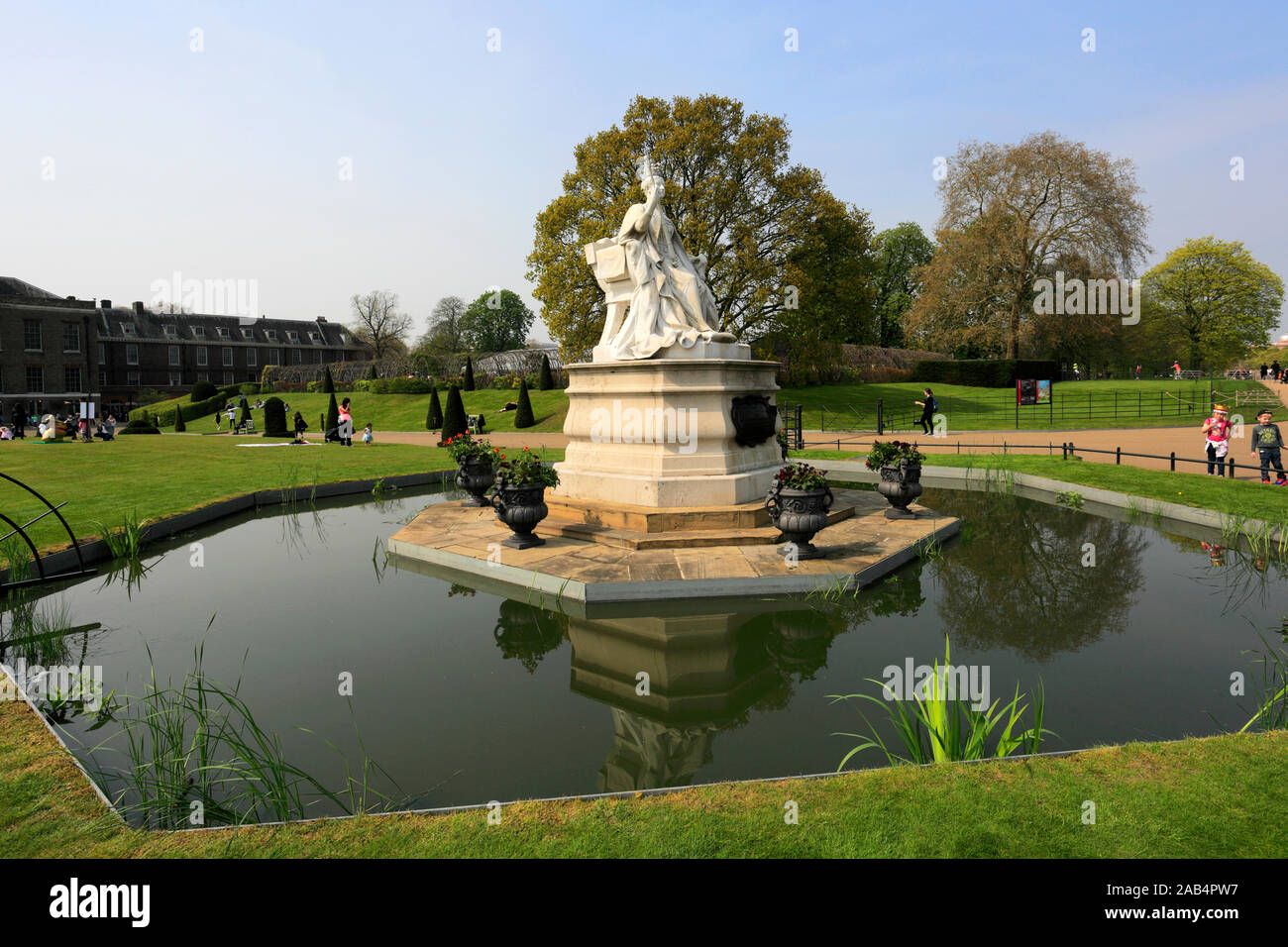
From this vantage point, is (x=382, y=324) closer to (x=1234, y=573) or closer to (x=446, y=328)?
(x=446, y=328)

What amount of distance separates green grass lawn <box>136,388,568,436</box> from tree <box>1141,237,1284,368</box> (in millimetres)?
52064

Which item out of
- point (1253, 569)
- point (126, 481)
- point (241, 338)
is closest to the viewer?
point (1253, 569)

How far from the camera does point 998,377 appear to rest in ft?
146

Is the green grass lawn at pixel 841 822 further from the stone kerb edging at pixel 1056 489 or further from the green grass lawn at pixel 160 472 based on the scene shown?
the green grass lawn at pixel 160 472

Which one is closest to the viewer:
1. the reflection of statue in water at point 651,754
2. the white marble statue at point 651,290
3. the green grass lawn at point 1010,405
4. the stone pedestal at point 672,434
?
the reflection of statue in water at point 651,754

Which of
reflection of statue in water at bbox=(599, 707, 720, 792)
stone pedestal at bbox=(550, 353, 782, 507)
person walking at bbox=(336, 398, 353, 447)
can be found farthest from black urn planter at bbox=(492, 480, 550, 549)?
person walking at bbox=(336, 398, 353, 447)

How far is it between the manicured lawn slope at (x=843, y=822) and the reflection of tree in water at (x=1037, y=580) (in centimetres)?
237

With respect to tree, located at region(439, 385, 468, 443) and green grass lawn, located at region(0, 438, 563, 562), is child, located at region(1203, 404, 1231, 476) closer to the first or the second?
green grass lawn, located at region(0, 438, 563, 562)

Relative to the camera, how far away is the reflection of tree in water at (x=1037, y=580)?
6.65 meters

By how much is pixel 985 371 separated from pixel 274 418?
41296mm

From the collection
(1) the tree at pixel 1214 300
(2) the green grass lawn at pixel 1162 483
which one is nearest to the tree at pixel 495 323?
(1) the tree at pixel 1214 300
